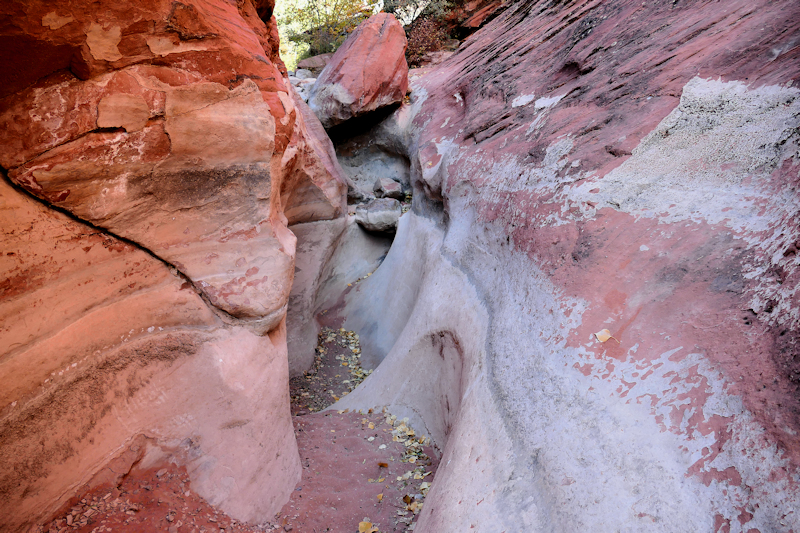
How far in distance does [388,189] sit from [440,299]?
4.22 m

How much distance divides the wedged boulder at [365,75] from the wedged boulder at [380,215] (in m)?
1.87

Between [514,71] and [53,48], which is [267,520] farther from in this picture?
[514,71]

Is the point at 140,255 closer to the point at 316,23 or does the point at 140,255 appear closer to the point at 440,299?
the point at 440,299

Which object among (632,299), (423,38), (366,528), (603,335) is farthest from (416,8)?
(366,528)

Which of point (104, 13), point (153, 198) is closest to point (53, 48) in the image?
point (104, 13)

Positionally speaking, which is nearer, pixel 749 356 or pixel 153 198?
pixel 749 356

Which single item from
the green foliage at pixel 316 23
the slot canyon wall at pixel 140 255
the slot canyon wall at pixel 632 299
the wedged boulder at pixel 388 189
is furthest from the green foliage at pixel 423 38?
the slot canyon wall at pixel 140 255

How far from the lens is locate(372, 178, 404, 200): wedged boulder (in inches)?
287

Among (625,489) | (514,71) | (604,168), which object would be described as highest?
(514,71)

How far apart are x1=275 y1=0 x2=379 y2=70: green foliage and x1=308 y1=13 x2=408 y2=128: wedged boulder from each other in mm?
4229

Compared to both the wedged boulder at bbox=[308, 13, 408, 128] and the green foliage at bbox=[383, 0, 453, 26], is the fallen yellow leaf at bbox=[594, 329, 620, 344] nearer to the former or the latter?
the wedged boulder at bbox=[308, 13, 408, 128]

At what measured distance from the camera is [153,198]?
2.23m

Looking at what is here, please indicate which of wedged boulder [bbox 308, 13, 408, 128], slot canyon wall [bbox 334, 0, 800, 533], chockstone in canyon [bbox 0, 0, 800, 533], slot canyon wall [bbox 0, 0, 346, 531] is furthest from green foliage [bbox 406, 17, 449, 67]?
slot canyon wall [bbox 0, 0, 346, 531]

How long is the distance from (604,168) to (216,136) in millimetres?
2224
